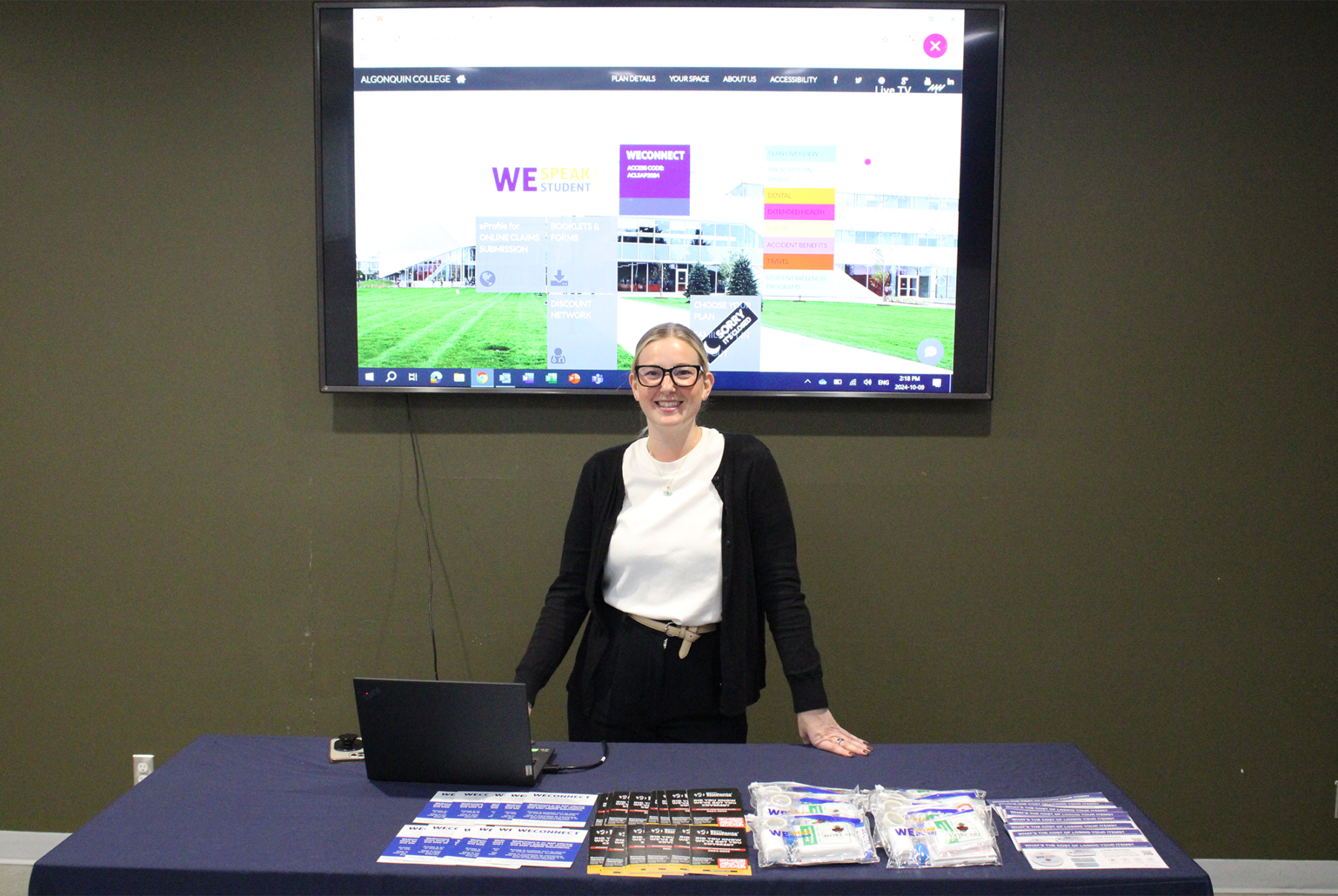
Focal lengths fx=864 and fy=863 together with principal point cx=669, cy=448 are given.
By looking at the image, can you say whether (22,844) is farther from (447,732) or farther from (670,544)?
(670,544)

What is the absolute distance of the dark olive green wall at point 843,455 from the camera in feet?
8.48

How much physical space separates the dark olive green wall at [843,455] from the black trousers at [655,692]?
0.74 meters

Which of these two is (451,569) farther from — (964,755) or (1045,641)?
(1045,641)

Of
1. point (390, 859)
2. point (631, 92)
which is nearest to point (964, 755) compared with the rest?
point (390, 859)

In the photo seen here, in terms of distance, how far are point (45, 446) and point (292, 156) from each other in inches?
47.3

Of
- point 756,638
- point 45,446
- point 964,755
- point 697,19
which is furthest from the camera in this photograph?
point 45,446

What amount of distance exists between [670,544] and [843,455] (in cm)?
91

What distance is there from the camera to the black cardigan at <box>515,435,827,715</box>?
1.95 m

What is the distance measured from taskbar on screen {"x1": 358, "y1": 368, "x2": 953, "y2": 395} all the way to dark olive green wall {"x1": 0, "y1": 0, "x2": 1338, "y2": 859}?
8 cm

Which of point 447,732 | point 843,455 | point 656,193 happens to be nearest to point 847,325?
point 843,455

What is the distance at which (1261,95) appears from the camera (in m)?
2.56

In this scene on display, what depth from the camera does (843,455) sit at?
266cm

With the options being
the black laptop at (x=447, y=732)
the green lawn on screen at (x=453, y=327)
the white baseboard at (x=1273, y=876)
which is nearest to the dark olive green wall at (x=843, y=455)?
the white baseboard at (x=1273, y=876)

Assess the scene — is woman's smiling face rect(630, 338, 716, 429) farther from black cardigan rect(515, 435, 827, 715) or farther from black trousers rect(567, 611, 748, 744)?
black trousers rect(567, 611, 748, 744)
